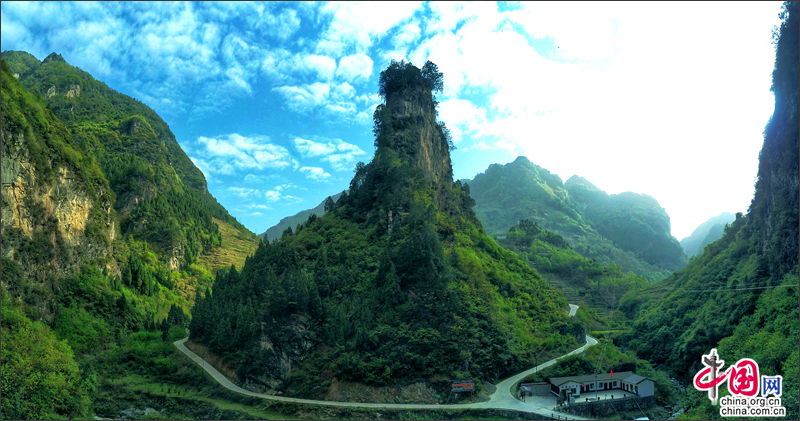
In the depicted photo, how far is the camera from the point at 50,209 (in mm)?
63250

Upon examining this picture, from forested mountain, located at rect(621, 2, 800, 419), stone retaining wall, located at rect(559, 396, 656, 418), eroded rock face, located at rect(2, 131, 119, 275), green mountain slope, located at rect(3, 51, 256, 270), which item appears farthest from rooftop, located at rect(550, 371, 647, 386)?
green mountain slope, located at rect(3, 51, 256, 270)

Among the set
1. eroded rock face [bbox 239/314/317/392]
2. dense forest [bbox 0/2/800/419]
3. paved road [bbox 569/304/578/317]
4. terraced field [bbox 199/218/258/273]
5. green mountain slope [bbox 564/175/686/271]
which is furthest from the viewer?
green mountain slope [bbox 564/175/686/271]

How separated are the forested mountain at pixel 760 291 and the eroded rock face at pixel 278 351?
36.7m

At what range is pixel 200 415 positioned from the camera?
44469 millimetres

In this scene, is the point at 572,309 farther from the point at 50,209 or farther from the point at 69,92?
the point at 69,92

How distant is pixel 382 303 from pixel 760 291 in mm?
39950

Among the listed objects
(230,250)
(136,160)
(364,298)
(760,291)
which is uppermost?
(136,160)

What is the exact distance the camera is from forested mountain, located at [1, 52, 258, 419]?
40531 mm

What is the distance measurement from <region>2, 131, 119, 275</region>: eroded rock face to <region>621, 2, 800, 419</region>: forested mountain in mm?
75750

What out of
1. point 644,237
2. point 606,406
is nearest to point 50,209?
point 606,406

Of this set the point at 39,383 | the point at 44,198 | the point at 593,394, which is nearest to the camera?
the point at 39,383

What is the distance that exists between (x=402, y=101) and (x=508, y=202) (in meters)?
124

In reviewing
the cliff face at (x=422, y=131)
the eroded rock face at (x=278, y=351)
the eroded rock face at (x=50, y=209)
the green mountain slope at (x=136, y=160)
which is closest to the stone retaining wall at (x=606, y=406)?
the eroded rock face at (x=278, y=351)

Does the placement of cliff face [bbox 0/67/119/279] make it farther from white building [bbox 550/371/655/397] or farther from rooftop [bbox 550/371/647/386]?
white building [bbox 550/371/655/397]
